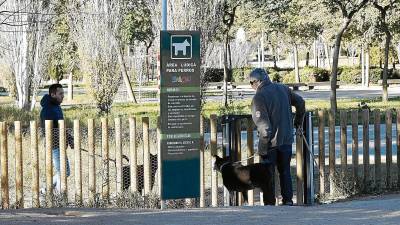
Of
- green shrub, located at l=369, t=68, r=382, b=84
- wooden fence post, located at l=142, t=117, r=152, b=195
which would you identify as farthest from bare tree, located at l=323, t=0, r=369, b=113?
green shrub, located at l=369, t=68, r=382, b=84

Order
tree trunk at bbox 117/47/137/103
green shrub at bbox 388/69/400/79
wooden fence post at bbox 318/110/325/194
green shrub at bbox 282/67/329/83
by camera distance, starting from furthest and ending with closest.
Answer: green shrub at bbox 388/69/400/79
green shrub at bbox 282/67/329/83
tree trunk at bbox 117/47/137/103
wooden fence post at bbox 318/110/325/194

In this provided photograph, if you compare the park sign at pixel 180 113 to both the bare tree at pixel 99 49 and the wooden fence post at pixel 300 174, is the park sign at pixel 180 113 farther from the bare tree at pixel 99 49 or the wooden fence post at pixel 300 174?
the bare tree at pixel 99 49

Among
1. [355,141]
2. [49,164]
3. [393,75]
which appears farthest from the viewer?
[393,75]

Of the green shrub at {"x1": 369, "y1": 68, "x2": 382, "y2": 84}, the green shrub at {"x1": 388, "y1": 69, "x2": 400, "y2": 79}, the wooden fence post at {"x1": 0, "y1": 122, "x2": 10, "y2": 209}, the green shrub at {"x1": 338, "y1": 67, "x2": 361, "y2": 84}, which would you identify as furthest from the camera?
the green shrub at {"x1": 388, "y1": 69, "x2": 400, "y2": 79}

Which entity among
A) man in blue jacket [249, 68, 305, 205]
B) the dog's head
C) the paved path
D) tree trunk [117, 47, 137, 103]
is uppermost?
tree trunk [117, 47, 137, 103]

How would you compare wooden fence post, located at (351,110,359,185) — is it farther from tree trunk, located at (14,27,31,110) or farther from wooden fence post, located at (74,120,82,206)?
tree trunk, located at (14,27,31,110)

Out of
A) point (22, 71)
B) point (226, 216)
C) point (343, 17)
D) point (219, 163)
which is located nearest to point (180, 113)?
point (219, 163)

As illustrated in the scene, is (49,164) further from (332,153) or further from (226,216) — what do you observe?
(332,153)

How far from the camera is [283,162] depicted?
9.06 metres

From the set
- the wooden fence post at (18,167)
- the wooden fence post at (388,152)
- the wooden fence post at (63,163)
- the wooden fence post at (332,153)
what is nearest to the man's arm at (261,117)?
the wooden fence post at (332,153)

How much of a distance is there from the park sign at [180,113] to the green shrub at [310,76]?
4838cm

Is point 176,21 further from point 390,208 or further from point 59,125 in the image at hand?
point 390,208

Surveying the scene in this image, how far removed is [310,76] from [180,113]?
162ft

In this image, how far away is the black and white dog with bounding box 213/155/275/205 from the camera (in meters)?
8.96
